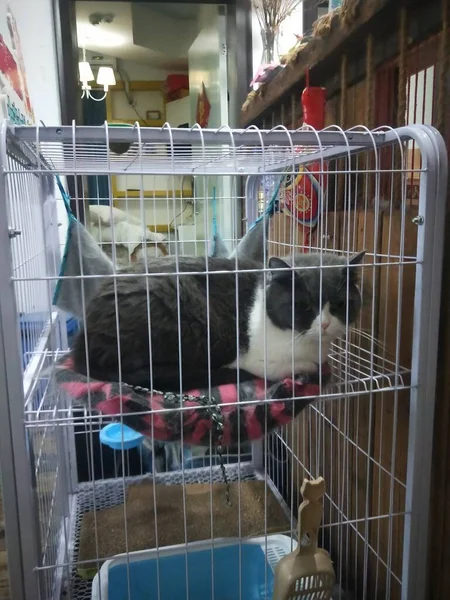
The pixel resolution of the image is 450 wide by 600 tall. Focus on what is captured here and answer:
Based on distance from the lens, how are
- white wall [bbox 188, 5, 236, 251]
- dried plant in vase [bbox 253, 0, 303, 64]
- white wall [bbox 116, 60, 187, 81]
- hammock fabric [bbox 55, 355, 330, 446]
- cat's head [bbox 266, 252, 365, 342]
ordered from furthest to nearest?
white wall [bbox 116, 60, 187, 81] → white wall [bbox 188, 5, 236, 251] → dried plant in vase [bbox 253, 0, 303, 64] → cat's head [bbox 266, 252, 365, 342] → hammock fabric [bbox 55, 355, 330, 446]

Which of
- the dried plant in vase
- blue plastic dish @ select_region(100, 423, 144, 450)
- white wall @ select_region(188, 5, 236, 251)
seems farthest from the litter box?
the dried plant in vase

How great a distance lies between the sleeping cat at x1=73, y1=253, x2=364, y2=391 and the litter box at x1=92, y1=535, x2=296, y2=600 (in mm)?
406

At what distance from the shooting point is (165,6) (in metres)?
2.43

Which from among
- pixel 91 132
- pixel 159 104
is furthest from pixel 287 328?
pixel 159 104

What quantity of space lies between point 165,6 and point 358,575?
8.19ft

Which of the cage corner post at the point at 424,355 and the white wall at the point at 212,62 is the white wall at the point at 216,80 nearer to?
the white wall at the point at 212,62

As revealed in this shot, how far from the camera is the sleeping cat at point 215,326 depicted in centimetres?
89

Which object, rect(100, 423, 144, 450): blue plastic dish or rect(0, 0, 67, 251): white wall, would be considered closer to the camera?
rect(100, 423, 144, 450): blue plastic dish

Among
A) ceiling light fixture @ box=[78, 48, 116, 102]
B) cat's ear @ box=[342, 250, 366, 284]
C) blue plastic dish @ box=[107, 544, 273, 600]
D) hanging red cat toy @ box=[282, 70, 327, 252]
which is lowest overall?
blue plastic dish @ box=[107, 544, 273, 600]

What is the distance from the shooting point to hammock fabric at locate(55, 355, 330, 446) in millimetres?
771

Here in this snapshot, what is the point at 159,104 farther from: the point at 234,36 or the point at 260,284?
the point at 260,284

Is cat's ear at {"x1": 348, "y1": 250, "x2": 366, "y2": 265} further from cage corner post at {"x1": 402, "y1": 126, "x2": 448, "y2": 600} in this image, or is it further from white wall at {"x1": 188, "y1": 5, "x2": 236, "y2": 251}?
white wall at {"x1": 188, "y1": 5, "x2": 236, "y2": 251}

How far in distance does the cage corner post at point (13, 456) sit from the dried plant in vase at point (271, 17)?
1242mm

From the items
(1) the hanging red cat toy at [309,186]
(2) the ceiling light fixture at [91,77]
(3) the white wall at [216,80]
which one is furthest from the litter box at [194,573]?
(2) the ceiling light fixture at [91,77]
